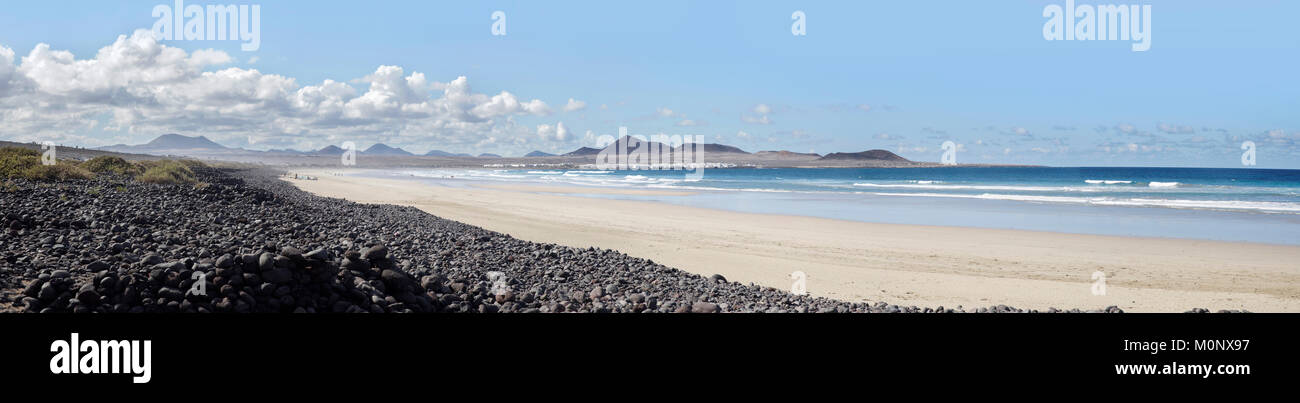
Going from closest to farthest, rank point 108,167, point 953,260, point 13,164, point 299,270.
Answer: point 299,270, point 953,260, point 13,164, point 108,167

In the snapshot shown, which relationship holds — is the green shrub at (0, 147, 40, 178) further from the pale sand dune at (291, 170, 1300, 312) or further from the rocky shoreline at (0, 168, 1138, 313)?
the pale sand dune at (291, 170, 1300, 312)

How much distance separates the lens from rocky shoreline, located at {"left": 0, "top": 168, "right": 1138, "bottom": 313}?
583 cm

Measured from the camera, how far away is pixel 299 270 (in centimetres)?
646

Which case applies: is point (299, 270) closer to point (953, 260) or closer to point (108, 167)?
point (953, 260)

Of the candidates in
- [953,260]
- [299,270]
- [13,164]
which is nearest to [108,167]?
[13,164]

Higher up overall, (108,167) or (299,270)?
(108,167)

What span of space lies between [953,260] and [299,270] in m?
12.0

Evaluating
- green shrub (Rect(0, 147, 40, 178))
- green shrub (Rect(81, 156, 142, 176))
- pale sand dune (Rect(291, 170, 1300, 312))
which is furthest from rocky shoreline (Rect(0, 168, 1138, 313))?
green shrub (Rect(81, 156, 142, 176))

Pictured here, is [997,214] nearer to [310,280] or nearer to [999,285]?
[999,285]

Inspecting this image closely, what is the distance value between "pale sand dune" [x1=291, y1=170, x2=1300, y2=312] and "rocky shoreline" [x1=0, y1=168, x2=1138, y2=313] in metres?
1.65
